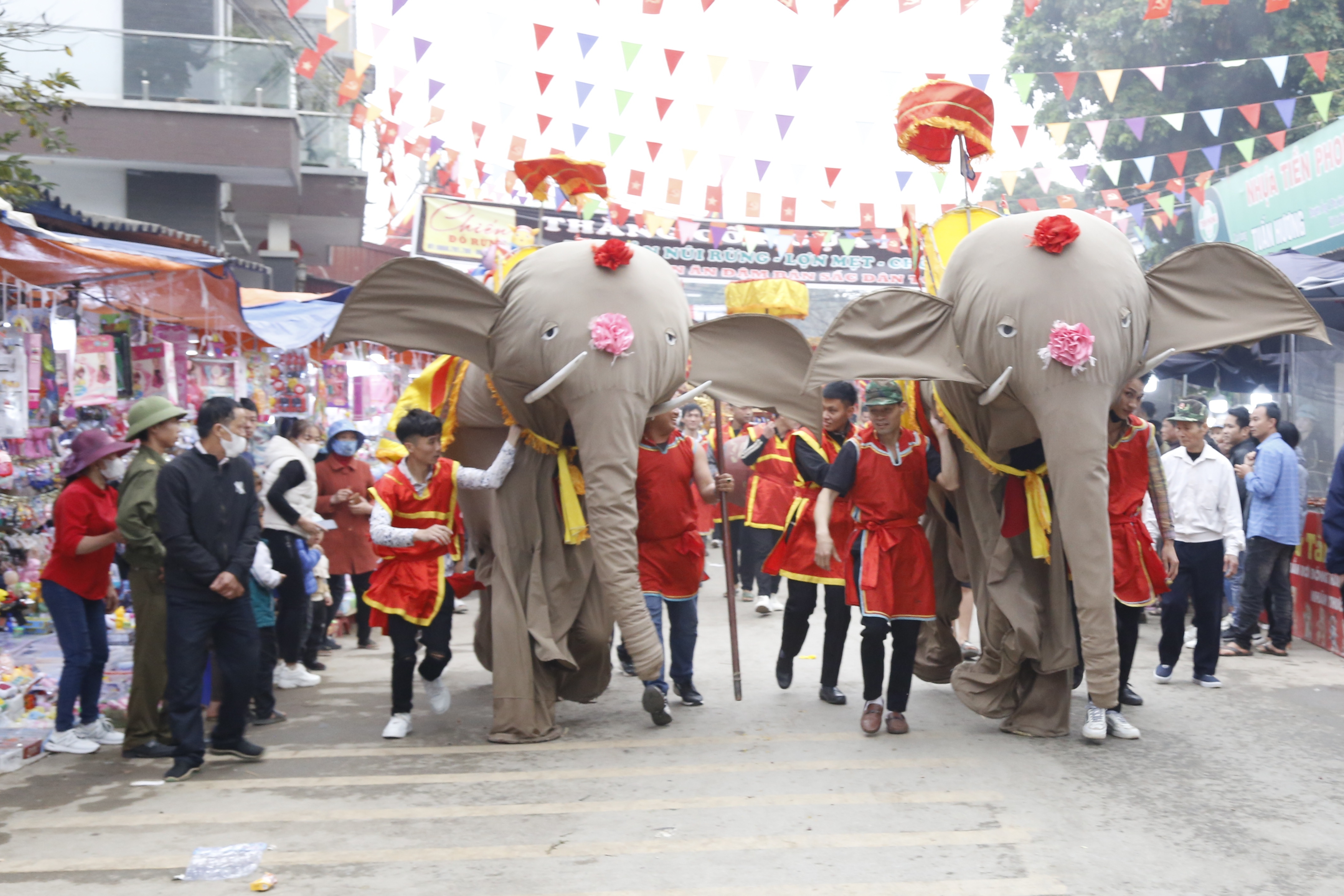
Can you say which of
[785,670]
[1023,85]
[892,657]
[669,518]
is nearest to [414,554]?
[669,518]

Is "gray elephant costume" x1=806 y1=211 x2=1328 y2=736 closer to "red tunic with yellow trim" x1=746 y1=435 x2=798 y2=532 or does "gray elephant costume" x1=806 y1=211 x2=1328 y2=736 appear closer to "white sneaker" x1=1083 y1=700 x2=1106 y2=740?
"white sneaker" x1=1083 y1=700 x2=1106 y2=740

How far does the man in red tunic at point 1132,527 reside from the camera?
5.80 meters

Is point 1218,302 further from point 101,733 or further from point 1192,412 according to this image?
point 101,733

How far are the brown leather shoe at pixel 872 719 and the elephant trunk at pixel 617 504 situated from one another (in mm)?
1136

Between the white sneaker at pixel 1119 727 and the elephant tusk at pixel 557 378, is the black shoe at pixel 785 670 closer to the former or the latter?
the white sneaker at pixel 1119 727

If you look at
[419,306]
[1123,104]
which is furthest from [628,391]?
[1123,104]

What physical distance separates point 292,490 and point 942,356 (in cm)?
380

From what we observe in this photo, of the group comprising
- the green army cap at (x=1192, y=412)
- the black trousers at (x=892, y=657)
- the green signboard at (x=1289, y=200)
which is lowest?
the black trousers at (x=892, y=657)

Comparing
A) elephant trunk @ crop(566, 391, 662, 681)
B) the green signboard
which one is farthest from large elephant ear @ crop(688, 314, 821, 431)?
the green signboard

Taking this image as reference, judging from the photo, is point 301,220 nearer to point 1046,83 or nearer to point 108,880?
point 1046,83

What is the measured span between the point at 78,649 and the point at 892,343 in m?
4.12

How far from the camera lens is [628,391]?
5.60 meters

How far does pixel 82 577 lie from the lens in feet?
A: 18.5

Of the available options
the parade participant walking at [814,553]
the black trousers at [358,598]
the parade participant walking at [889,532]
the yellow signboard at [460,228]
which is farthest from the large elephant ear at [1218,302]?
the yellow signboard at [460,228]
